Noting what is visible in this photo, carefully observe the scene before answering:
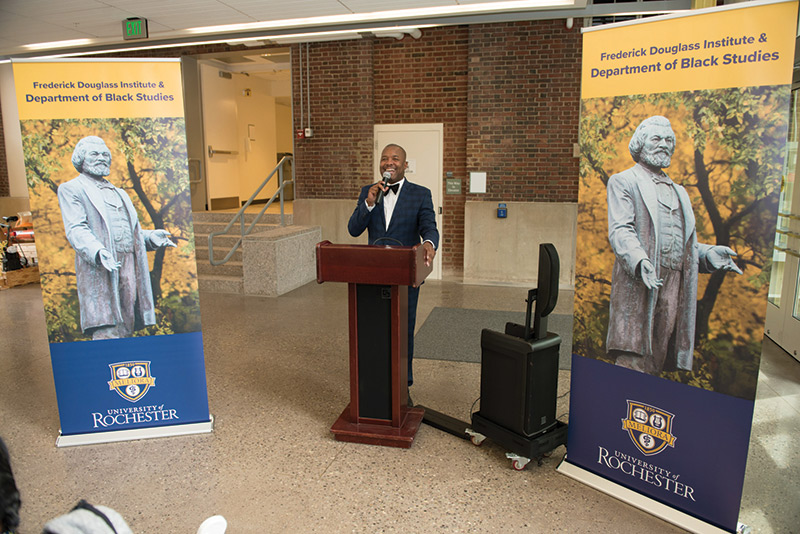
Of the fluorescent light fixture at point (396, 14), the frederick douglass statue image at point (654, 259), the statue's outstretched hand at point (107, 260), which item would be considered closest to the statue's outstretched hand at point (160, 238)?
the statue's outstretched hand at point (107, 260)

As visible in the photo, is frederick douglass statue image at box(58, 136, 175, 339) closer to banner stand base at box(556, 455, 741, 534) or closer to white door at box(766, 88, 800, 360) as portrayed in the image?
banner stand base at box(556, 455, 741, 534)

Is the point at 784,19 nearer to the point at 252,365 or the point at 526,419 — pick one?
the point at 526,419

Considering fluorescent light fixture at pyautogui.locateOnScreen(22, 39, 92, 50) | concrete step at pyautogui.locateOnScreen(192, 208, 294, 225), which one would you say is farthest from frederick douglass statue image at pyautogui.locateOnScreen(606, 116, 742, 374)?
fluorescent light fixture at pyautogui.locateOnScreen(22, 39, 92, 50)

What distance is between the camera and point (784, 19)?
2.01 metres

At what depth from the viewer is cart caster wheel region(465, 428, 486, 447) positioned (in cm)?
312

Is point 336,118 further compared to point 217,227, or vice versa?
point 217,227

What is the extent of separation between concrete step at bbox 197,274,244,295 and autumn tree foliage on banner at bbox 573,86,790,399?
5.62 metres

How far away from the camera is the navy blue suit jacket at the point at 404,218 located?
3.45 metres

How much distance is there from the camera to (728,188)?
219 centimetres

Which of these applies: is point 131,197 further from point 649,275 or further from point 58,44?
point 58,44

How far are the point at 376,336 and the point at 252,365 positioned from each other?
5.95ft

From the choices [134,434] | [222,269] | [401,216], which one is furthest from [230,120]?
[134,434]

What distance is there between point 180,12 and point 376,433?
549 centimetres

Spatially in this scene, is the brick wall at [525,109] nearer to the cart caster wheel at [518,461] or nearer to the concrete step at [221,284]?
the concrete step at [221,284]
